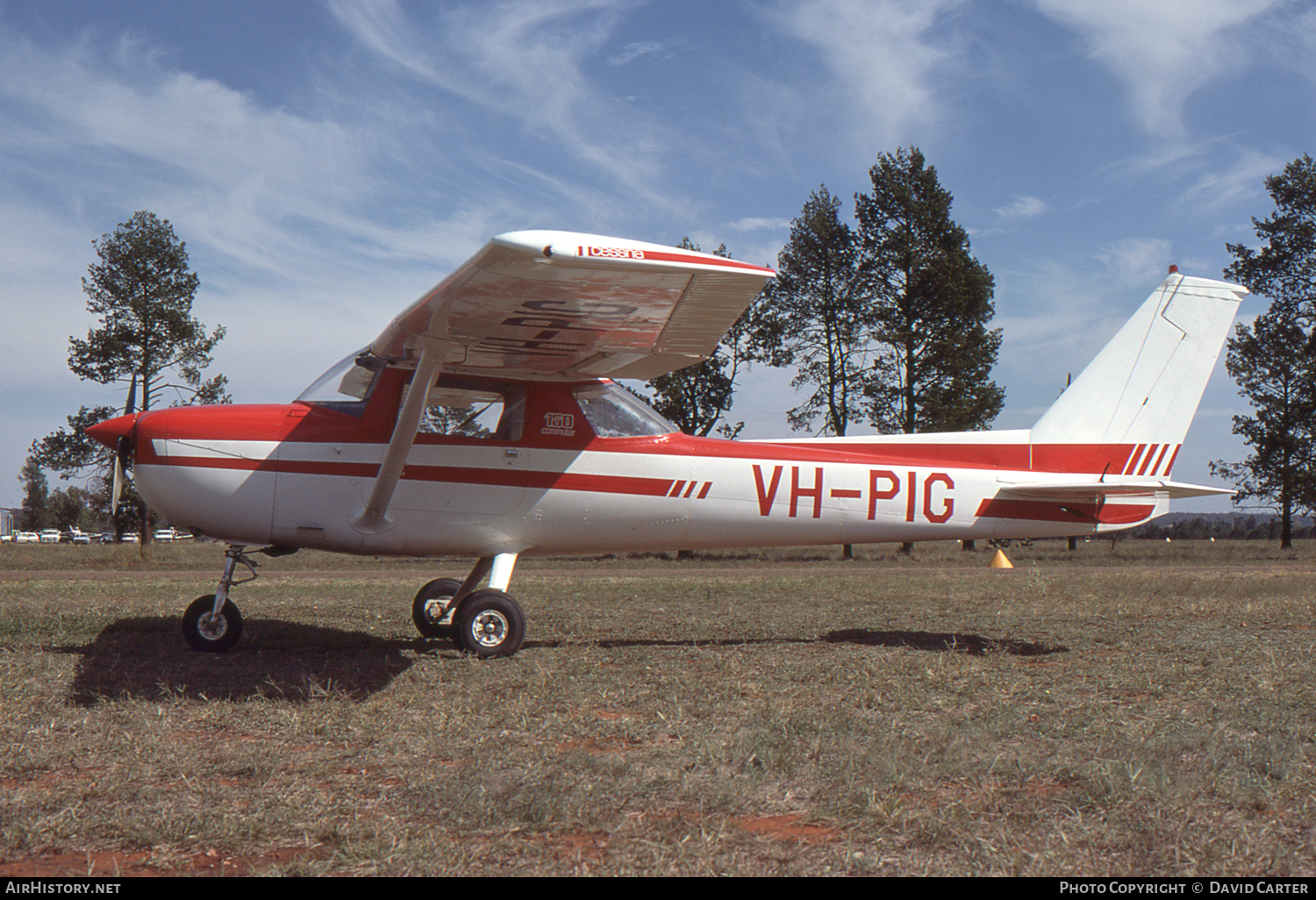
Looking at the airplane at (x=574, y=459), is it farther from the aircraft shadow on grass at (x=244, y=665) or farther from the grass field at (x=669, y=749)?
the grass field at (x=669, y=749)

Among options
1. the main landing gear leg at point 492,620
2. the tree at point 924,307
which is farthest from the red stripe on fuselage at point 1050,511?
the tree at point 924,307

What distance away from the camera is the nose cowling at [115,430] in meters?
7.09

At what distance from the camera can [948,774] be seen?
12.6 ft

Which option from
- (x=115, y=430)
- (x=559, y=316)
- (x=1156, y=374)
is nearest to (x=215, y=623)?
(x=115, y=430)

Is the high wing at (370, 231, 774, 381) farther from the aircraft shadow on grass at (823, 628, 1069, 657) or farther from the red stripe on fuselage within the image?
the red stripe on fuselage

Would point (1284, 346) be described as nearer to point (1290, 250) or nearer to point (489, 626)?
point (1290, 250)

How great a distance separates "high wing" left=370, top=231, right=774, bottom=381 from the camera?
16.2ft

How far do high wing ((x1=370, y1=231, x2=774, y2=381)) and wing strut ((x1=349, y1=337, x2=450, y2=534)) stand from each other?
64 millimetres

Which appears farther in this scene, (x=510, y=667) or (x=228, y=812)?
(x=510, y=667)

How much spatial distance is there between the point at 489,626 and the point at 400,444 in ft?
5.21

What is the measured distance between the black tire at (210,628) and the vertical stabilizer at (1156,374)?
24.0ft
